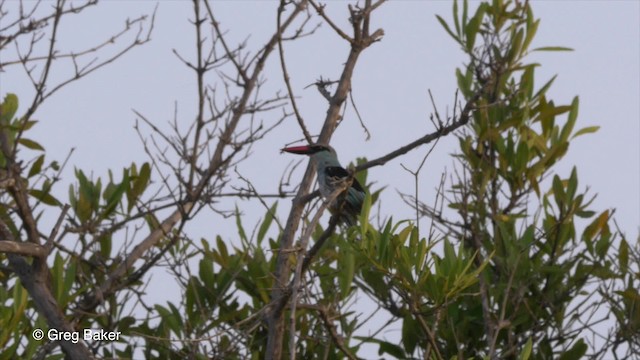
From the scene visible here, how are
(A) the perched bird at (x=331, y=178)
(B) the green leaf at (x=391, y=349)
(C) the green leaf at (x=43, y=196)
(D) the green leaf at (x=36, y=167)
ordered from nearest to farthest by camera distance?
(A) the perched bird at (x=331, y=178) < (B) the green leaf at (x=391, y=349) < (C) the green leaf at (x=43, y=196) < (D) the green leaf at (x=36, y=167)

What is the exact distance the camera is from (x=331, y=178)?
5559 mm

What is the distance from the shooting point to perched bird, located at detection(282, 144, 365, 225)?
515cm

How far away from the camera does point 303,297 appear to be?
4277 mm

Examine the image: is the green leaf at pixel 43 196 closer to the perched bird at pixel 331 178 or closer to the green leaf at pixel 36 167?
the green leaf at pixel 36 167

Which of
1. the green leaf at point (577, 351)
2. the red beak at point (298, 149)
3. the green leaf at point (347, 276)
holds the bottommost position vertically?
the green leaf at point (577, 351)

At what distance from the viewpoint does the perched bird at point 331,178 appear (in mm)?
Result: 5147

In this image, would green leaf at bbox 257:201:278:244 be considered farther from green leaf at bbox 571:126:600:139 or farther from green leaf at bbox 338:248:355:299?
green leaf at bbox 571:126:600:139

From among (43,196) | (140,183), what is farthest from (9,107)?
(140,183)

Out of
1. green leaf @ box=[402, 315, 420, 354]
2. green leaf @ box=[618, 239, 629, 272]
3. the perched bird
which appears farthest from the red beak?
green leaf @ box=[618, 239, 629, 272]

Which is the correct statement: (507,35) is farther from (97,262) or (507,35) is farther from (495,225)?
(97,262)

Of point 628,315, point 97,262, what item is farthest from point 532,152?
point 97,262

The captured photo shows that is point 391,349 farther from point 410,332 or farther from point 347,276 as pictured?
point 347,276

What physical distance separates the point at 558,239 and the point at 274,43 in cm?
193

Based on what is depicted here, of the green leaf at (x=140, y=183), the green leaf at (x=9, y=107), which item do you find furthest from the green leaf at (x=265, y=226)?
the green leaf at (x=9, y=107)
